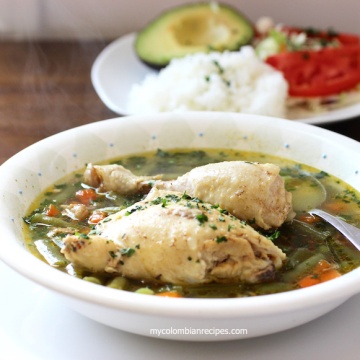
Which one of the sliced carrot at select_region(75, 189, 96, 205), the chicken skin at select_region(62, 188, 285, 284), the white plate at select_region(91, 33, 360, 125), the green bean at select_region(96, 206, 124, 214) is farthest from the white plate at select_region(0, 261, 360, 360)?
the white plate at select_region(91, 33, 360, 125)

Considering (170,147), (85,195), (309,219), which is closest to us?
(309,219)

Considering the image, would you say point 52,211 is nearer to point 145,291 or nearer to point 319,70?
point 145,291

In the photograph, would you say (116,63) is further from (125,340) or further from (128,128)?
(125,340)

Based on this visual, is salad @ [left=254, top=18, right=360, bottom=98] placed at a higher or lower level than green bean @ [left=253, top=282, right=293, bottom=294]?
lower

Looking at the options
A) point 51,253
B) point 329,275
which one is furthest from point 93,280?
point 329,275

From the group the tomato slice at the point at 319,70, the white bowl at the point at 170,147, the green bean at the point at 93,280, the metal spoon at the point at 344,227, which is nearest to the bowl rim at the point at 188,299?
the white bowl at the point at 170,147

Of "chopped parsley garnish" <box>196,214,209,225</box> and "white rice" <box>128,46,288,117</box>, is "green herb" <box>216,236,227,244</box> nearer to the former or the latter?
"chopped parsley garnish" <box>196,214,209,225</box>

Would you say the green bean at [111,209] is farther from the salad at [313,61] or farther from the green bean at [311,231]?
the salad at [313,61]
